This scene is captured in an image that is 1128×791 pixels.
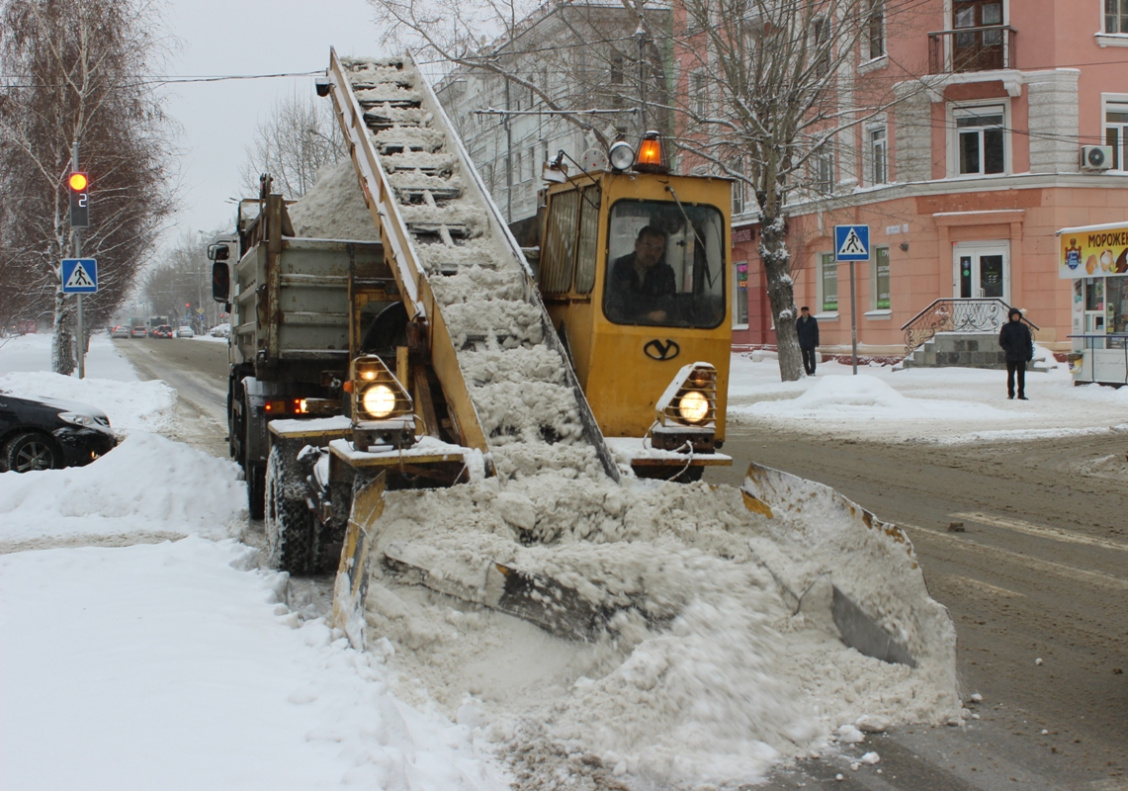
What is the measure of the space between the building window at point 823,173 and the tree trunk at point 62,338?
1921 cm

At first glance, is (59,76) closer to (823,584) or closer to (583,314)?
(583,314)

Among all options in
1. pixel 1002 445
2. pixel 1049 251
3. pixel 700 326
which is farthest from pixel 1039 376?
pixel 700 326

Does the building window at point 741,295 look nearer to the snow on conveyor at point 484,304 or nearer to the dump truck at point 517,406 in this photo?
the dump truck at point 517,406

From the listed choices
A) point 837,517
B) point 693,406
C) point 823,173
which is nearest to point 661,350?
point 693,406

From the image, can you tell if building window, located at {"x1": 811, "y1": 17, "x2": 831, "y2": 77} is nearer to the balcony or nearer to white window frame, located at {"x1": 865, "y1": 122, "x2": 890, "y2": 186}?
the balcony

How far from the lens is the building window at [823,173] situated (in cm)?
2458

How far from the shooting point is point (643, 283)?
6398 millimetres

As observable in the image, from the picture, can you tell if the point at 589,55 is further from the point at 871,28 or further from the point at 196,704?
the point at 196,704

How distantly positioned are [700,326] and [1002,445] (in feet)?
27.6

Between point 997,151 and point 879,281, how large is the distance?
15.7ft

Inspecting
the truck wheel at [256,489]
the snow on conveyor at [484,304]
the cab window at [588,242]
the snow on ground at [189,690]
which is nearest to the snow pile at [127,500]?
the truck wheel at [256,489]

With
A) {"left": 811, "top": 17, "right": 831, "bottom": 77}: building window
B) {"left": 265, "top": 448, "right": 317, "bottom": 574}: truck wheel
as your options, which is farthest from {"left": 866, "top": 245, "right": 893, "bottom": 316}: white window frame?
{"left": 265, "top": 448, "right": 317, "bottom": 574}: truck wheel

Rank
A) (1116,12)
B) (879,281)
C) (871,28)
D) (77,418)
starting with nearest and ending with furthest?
1. (77,418)
2. (1116,12)
3. (871,28)
4. (879,281)

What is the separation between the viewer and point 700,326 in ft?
21.3
